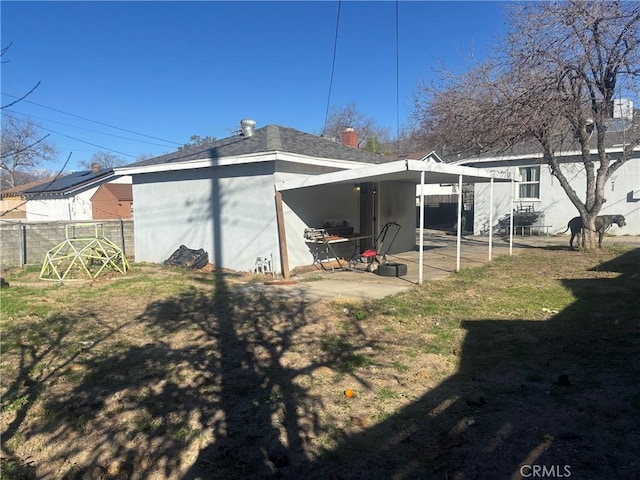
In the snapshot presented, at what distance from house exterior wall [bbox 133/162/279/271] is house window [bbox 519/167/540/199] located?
1476cm

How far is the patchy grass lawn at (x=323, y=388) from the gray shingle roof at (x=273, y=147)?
15.1 ft

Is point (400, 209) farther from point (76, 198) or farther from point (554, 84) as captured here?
point (76, 198)

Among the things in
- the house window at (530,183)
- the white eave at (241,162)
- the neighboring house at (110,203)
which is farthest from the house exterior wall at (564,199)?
the neighboring house at (110,203)

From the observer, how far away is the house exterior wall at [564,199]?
18.6 meters

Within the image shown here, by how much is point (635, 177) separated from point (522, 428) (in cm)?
1930

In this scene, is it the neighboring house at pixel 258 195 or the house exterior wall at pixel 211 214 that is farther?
the house exterior wall at pixel 211 214

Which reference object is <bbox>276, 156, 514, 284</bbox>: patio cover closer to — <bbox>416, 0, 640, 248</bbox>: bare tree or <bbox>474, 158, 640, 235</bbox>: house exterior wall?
<bbox>416, 0, 640, 248</bbox>: bare tree

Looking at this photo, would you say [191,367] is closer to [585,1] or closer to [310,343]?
[310,343]

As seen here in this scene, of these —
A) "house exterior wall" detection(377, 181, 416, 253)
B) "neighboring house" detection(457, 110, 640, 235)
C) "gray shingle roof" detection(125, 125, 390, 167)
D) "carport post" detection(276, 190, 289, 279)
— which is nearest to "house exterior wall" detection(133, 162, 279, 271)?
"carport post" detection(276, 190, 289, 279)

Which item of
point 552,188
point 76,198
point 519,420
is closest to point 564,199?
point 552,188

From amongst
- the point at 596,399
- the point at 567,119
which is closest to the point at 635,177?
the point at 567,119

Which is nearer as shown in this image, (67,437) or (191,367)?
(67,437)

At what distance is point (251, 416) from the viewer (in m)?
3.59

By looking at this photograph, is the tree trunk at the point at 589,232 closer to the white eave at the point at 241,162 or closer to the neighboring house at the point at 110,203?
the white eave at the point at 241,162
